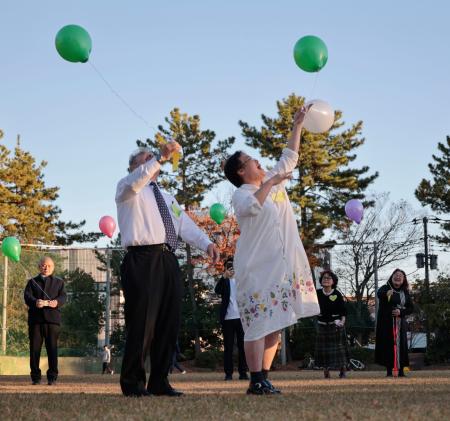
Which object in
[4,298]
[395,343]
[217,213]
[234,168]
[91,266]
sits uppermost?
[217,213]

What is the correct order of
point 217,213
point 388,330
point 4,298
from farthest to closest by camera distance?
point 4,298
point 217,213
point 388,330

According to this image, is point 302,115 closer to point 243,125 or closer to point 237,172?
point 237,172

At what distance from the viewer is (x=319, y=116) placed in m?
8.17

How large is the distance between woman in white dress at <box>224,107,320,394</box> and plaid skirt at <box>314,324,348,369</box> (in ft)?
21.1

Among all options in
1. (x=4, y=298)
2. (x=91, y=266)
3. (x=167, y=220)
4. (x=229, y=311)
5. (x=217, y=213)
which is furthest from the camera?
(x=91, y=266)

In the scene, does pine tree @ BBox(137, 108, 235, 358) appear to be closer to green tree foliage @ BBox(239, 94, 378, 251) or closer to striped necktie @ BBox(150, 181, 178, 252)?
green tree foliage @ BBox(239, 94, 378, 251)

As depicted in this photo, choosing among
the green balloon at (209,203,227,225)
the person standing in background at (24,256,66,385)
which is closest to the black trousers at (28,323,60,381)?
the person standing in background at (24,256,66,385)

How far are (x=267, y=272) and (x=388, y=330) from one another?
7.87 metres

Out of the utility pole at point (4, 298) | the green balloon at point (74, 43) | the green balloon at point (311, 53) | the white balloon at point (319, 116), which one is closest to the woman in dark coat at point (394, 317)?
the green balloon at point (311, 53)

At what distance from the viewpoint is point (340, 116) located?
38.7 meters

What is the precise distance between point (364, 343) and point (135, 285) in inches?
985

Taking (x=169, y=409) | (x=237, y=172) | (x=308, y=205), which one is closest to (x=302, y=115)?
(x=237, y=172)

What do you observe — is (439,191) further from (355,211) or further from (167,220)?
(167,220)

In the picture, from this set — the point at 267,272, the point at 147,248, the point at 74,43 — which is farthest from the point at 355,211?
the point at 147,248
